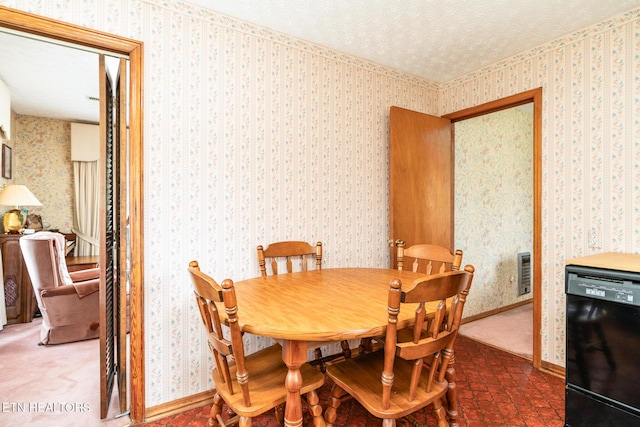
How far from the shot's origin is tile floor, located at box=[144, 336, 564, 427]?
1.93 meters

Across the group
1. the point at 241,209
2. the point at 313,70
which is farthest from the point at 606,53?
the point at 241,209

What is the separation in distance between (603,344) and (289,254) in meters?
1.93

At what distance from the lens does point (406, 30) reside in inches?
97.7

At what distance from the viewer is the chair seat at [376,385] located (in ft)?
4.40

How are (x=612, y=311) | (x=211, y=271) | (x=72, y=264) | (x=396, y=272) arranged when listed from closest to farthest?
1. (x=612, y=311)
2. (x=211, y=271)
3. (x=396, y=272)
4. (x=72, y=264)

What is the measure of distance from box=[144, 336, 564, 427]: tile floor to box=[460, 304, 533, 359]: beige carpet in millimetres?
253

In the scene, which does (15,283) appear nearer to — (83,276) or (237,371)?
(83,276)

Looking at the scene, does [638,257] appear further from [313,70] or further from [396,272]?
[313,70]

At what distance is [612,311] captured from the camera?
1758 millimetres

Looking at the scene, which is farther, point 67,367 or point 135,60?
point 67,367

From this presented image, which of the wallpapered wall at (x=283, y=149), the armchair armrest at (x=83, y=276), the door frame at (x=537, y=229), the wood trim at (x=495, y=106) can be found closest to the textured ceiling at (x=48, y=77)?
the wallpapered wall at (x=283, y=149)

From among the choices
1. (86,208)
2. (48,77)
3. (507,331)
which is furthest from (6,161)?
(507,331)

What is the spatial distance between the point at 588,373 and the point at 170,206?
8.69 feet

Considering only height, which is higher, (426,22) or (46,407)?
(426,22)
